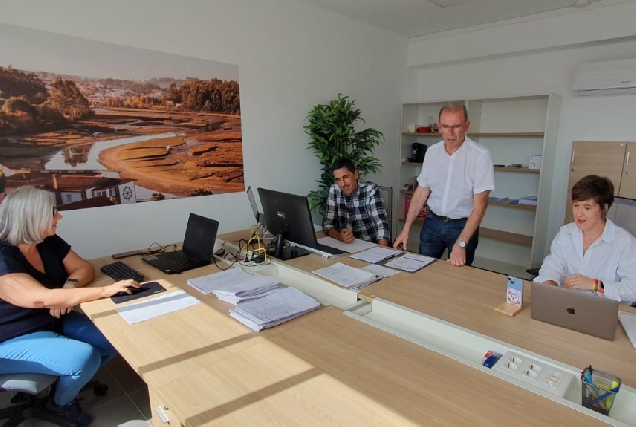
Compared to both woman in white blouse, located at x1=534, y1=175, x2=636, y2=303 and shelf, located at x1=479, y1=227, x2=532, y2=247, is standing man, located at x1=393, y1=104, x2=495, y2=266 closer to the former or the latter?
woman in white blouse, located at x1=534, y1=175, x2=636, y2=303

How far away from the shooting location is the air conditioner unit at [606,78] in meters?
3.41

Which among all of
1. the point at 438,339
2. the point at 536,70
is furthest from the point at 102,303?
the point at 536,70

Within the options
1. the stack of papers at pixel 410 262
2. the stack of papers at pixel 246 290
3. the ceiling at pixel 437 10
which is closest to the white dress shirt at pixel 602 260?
the stack of papers at pixel 410 262

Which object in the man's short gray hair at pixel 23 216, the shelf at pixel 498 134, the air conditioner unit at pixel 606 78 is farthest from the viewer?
the shelf at pixel 498 134

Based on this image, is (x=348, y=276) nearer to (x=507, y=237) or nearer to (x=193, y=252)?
(x=193, y=252)

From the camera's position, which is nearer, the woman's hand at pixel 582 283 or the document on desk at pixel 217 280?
the woman's hand at pixel 582 283

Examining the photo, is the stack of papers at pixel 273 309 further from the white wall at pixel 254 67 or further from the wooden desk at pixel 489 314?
the white wall at pixel 254 67

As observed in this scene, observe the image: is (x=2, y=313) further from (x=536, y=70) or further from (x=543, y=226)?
(x=536, y=70)

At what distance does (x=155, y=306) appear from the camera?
1.65 meters

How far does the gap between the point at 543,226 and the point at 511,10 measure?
7.48 feet

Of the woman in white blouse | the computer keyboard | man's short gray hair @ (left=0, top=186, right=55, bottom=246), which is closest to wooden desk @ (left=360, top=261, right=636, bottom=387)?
the woman in white blouse

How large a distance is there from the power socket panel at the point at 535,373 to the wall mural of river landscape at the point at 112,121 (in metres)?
2.65

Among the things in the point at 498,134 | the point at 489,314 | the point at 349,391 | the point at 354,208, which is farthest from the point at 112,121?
the point at 498,134

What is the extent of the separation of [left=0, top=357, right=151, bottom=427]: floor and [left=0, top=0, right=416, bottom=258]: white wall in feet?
2.95
